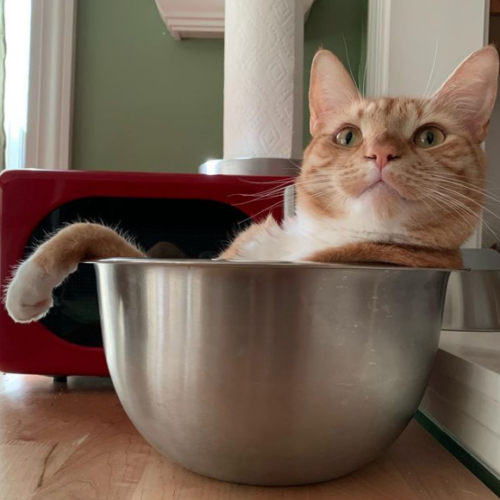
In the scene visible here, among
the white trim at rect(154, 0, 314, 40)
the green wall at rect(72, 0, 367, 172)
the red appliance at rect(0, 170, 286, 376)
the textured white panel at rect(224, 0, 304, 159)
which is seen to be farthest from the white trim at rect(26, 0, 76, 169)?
the red appliance at rect(0, 170, 286, 376)

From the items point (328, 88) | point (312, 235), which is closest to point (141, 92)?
point (328, 88)

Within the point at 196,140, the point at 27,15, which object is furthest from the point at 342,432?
the point at 27,15

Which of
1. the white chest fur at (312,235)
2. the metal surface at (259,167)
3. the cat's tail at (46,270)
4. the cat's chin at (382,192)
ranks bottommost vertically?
the cat's tail at (46,270)

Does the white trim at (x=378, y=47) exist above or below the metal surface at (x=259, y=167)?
above

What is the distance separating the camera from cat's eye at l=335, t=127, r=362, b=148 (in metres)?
0.80

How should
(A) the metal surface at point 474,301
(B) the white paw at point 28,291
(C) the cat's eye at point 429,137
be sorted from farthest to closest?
(A) the metal surface at point 474,301, (C) the cat's eye at point 429,137, (B) the white paw at point 28,291

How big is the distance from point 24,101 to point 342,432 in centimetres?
139

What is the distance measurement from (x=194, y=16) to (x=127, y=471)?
1.28 metres

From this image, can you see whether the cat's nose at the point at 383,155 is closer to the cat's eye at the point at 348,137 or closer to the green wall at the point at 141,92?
the cat's eye at the point at 348,137

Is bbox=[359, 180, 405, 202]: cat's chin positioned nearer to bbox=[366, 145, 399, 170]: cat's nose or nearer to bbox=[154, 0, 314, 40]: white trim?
bbox=[366, 145, 399, 170]: cat's nose

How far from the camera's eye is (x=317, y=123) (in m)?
0.91

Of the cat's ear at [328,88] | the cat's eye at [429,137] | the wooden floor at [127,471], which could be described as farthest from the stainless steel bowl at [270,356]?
the cat's ear at [328,88]

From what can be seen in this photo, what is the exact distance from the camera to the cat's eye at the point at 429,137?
761mm

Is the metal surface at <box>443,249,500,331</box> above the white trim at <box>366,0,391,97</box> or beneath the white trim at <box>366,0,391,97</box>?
beneath
